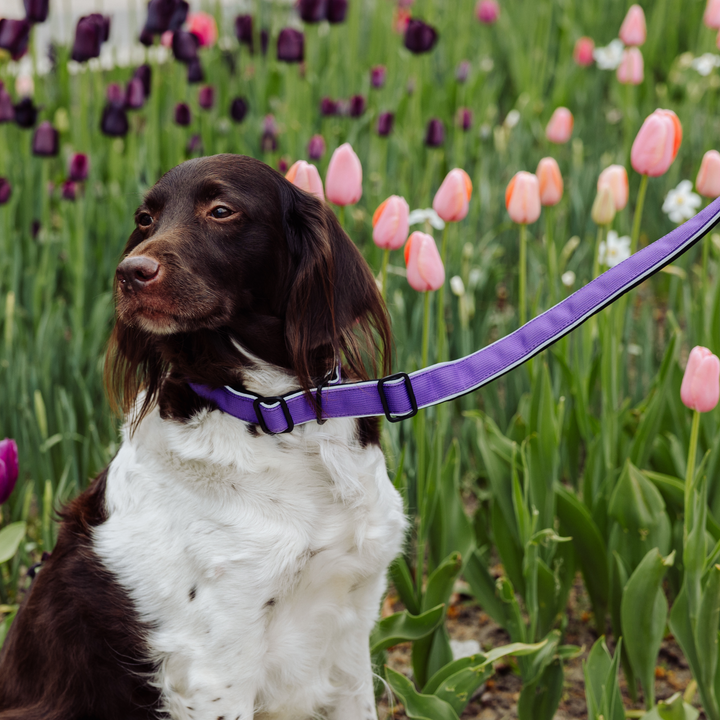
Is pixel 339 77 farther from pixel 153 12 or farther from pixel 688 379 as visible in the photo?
pixel 688 379

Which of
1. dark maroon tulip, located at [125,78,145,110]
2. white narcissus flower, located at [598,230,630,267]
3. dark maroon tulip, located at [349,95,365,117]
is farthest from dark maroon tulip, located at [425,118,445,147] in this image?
dark maroon tulip, located at [125,78,145,110]

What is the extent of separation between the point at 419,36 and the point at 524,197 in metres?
1.74

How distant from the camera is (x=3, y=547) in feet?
6.66

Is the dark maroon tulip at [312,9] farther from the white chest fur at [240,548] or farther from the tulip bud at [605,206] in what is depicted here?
the white chest fur at [240,548]

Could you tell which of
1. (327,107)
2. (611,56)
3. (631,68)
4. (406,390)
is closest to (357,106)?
(327,107)

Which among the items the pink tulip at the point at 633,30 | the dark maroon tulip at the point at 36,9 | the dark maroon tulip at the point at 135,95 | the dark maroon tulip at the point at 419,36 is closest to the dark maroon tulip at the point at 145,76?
the dark maroon tulip at the point at 135,95

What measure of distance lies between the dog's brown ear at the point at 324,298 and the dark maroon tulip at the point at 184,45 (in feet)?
6.82

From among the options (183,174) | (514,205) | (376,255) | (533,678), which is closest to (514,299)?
(376,255)

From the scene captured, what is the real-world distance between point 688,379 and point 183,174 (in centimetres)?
111

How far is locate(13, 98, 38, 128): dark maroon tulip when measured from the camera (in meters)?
3.18

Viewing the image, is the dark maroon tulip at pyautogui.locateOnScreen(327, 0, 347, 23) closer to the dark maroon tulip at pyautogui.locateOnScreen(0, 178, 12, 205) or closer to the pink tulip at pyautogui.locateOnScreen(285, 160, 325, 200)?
the dark maroon tulip at pyautogui.locateOnScreen(0, 178, 12, 205)

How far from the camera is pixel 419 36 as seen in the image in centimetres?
361

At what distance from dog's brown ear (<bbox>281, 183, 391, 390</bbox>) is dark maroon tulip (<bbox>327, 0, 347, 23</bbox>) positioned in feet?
7.28

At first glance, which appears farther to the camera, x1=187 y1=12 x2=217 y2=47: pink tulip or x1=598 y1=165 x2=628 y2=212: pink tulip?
x1=187 y1=12 x2=217 y2=47: pink tulip
